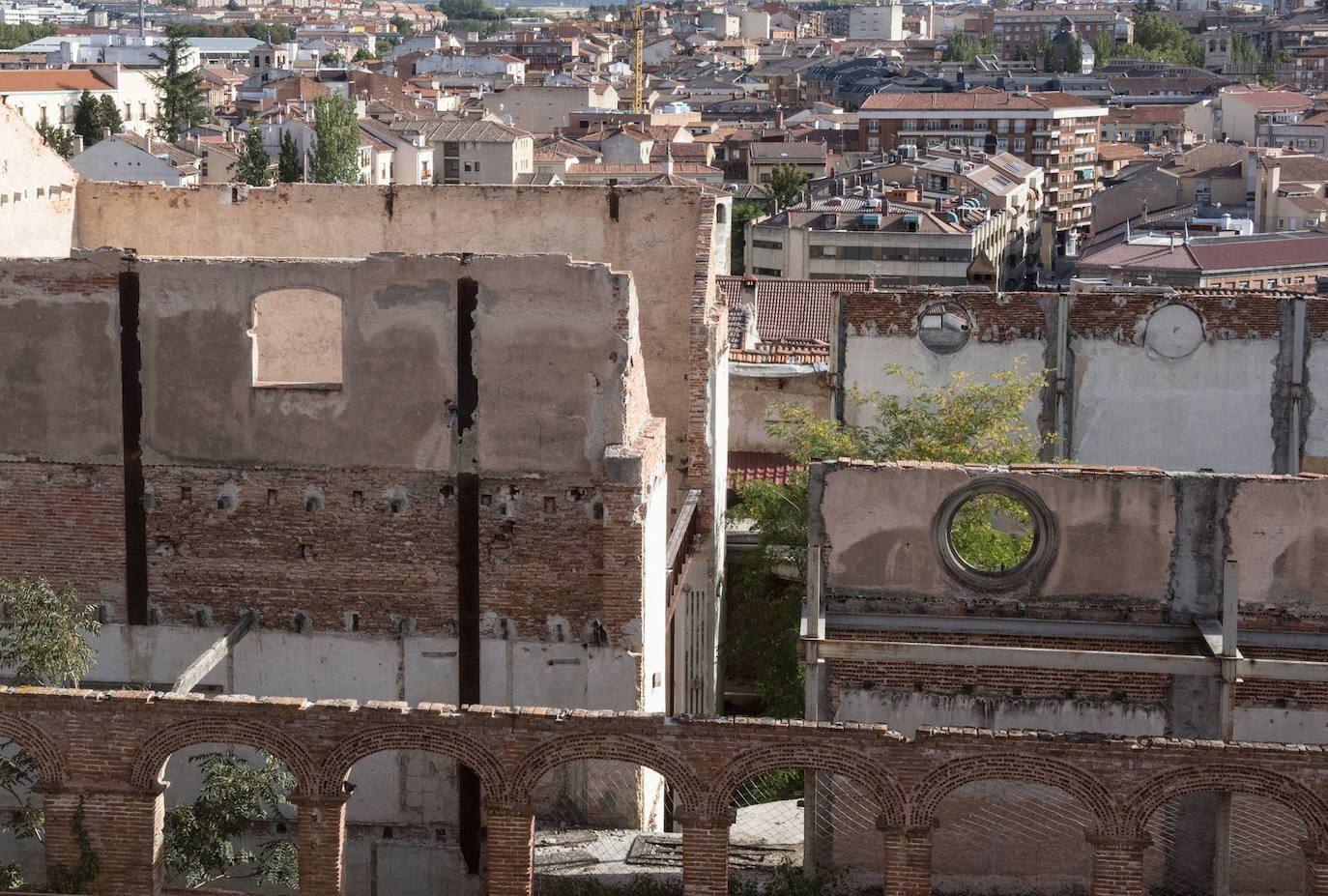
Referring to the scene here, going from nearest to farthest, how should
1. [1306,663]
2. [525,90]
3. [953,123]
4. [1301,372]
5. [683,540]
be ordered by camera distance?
1. [1306,663]
2. [683,540]
3. [1301,372]
4. [953,123]
5. [525,90]

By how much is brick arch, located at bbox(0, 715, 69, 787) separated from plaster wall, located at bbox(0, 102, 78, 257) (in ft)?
25.4

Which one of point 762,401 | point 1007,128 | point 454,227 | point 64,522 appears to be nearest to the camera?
point 64,522

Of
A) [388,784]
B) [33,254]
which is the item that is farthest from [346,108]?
[388,784]

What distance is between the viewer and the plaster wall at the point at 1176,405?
26922 millimetres

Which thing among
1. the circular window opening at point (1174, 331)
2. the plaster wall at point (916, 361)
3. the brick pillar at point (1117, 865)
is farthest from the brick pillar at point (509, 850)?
the circular window opening at point (1174, 331)

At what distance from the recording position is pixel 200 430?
1859cm

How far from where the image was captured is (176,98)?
108875mm

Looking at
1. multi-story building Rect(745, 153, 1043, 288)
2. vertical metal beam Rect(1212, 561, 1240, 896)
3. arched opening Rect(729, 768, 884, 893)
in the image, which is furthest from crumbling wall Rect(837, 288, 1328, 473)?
multi-story building Rect(745, 153, 1043, 288)

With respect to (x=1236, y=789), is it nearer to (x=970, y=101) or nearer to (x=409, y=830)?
(x=409, y=830)

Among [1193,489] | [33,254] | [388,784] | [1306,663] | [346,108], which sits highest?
[346,108]

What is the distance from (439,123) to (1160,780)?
315 feet

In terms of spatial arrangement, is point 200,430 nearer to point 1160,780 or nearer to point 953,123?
point 1160,780

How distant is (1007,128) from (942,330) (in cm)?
9776

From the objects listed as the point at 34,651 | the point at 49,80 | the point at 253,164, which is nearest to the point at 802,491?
the point at 34,651
